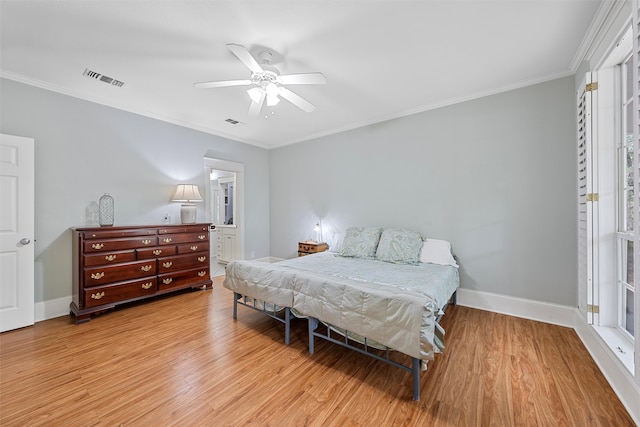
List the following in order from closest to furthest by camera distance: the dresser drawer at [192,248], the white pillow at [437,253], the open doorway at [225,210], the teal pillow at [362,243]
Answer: the white pillow at [437,253] < the teal pillow at [362,243] < the dresser drawer at [192,248] < the open doorway at [225,210]

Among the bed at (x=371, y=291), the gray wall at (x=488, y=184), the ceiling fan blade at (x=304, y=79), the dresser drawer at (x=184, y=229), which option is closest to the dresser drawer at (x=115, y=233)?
the dresser drawer at (x=184, y=229)

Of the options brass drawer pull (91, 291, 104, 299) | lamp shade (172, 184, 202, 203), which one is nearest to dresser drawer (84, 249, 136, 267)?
brass drawer pull (91, 291, 104, 299)

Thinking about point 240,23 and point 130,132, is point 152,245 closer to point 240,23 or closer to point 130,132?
point 130,132

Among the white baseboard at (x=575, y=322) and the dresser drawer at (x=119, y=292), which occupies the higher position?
the dresser drawer at (x=119, y=292)

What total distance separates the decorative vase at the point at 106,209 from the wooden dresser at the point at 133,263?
1.07 ft

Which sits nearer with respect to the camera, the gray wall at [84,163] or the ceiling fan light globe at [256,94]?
the ceiling fan light globe at [256,94]

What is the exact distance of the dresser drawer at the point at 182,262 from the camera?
351cm

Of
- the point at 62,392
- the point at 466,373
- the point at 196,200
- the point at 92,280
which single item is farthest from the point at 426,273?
the point at 92,280

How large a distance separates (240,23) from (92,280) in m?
3.21

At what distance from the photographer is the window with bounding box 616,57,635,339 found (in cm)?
191

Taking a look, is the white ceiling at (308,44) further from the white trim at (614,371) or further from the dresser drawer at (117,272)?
the white trim at (614,371)

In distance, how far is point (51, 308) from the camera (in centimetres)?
292

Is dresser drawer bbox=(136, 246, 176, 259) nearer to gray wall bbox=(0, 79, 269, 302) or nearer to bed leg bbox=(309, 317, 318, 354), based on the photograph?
gray wall bbox=(0, 79, 269, 302)

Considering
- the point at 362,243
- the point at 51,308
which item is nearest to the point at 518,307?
the point at 362,243
